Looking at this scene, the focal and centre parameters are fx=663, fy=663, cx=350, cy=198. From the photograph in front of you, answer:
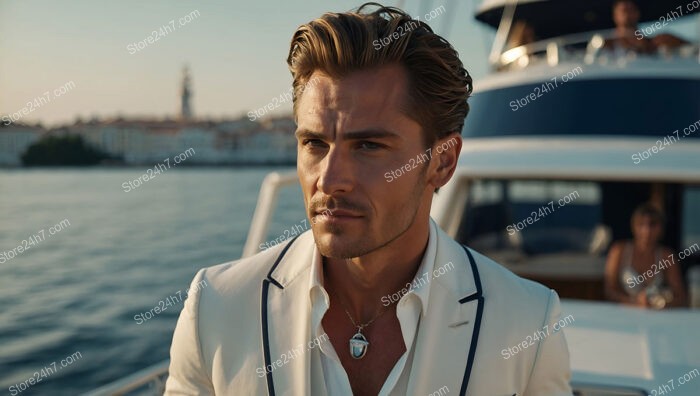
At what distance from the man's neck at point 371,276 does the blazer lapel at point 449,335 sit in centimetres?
13

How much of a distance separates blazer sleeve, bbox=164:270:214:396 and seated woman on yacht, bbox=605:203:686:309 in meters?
3.47

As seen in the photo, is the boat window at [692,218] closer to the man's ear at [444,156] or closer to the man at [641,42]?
the man at [641,42]

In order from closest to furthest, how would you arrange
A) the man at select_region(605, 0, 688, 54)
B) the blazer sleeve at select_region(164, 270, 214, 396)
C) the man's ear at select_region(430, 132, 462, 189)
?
the blazer sleeve at select_region(164, 270, 214, 396) → the man's ear at select_region(430, 132, 462, 189) → the man at select_region(605, 0, 688, 54)

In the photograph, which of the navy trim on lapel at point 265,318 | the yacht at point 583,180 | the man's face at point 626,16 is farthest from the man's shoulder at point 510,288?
the man's face at point 626,16

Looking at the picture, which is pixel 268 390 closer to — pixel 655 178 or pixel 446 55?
pixel 446 55

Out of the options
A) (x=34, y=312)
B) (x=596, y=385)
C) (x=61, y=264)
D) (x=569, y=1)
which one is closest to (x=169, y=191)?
(x=61, y=264)

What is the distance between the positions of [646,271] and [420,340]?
3.33 metres

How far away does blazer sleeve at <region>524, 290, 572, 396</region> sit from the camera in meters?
1.74

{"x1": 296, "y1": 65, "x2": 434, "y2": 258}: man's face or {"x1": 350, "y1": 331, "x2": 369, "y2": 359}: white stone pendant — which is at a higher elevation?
{"x1": 296, "y1": 65, "x2": 434, "y2": 258}: man's face

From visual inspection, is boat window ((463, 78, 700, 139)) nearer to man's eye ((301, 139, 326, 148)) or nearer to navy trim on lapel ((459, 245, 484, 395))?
navy trim on lapel ((459, 245, 484, 395))

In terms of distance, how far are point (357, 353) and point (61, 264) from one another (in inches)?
982

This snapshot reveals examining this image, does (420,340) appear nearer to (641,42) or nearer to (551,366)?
(551,366)

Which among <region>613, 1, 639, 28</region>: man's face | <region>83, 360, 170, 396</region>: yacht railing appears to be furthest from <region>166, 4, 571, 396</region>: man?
<region>613, 1, 639, 28</region>: man's face

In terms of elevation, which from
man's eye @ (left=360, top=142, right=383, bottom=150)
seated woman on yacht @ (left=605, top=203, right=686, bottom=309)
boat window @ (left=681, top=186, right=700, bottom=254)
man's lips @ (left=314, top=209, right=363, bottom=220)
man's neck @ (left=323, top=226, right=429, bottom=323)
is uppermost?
man's eye @ (left=360, top=142, right=383, bottom=150)
